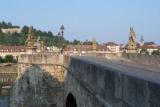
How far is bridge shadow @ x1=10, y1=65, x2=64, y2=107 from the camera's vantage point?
702 inches

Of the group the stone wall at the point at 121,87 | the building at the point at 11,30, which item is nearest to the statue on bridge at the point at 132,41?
the stone wall at the point at 121,87

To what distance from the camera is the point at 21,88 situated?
19.2 meters

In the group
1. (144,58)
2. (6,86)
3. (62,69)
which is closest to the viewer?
(144,58)

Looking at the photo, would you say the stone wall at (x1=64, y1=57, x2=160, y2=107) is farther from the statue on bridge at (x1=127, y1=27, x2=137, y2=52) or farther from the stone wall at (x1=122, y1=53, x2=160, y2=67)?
the statue on bridge at (x1=127, y1=27, x2=137, y2=52)

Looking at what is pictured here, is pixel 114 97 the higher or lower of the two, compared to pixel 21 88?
higher

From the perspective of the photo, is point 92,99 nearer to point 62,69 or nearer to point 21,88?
point 62,69

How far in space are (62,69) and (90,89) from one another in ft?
32.7

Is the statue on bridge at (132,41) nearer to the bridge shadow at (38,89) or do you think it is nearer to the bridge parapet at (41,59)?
the bridge parapet at (41,59)

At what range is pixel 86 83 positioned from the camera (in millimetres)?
8258

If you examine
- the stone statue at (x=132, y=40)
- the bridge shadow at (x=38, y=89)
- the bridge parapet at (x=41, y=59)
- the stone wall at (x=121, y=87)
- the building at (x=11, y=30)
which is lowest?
the bridge shadow at (x=38, y=89)

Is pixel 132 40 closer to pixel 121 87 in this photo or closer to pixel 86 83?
pixel 86 83

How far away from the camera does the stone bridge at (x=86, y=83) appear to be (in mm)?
4418

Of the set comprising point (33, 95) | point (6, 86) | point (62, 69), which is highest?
point (62, 69)

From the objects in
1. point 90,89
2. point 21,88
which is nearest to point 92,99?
point 90,89
